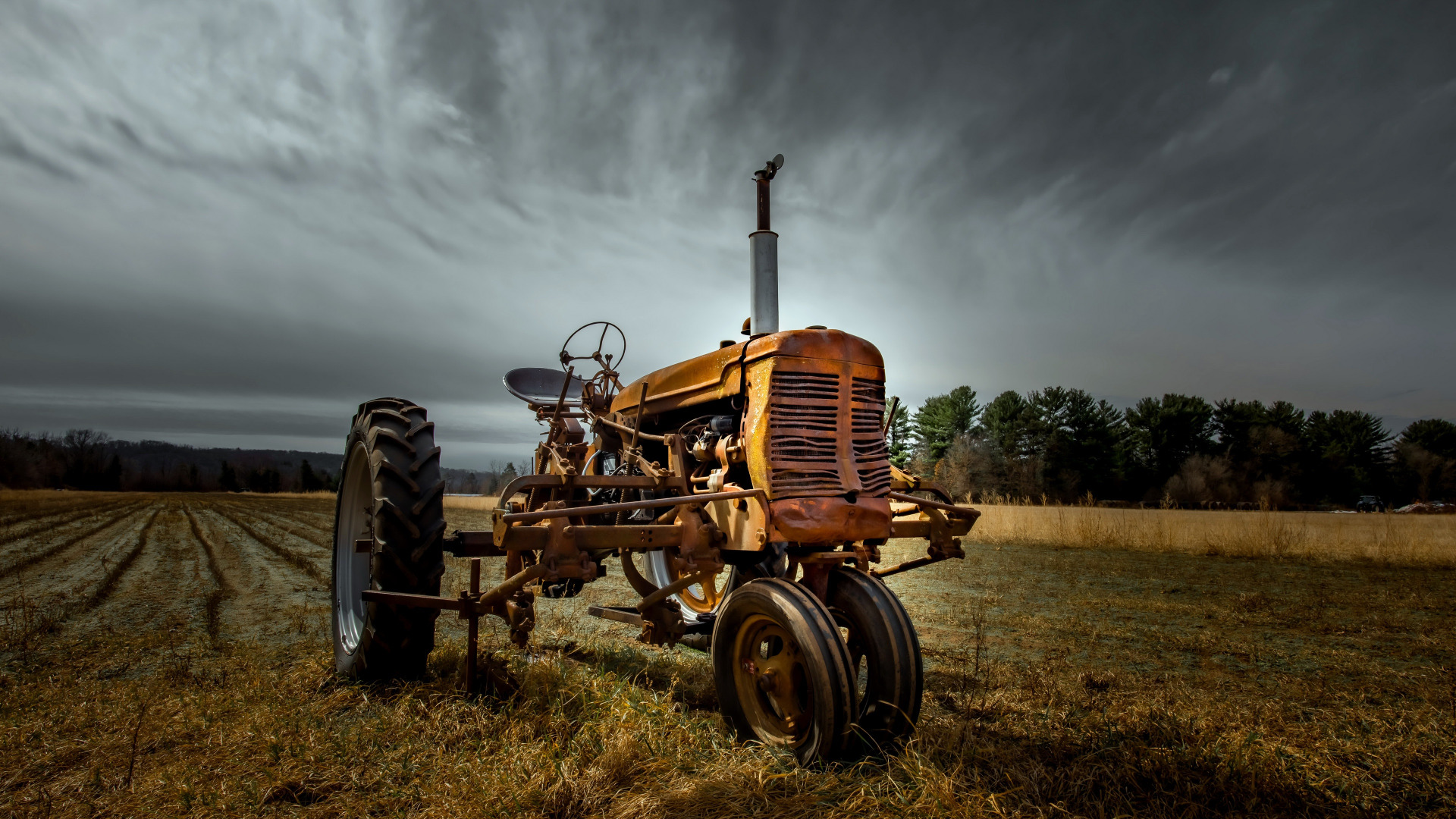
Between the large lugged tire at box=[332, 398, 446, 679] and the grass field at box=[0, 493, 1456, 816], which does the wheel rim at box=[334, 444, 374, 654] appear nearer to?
the large lugged tire at box=[332, 398, 446, 679]

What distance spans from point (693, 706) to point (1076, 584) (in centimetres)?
619

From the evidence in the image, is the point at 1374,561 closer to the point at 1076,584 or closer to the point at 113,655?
the point at 1076,584

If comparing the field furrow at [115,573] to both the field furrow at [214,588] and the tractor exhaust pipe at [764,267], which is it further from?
the tractor exhaust pipe at [764,267]

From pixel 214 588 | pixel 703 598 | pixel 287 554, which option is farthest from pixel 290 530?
pixel 703 598

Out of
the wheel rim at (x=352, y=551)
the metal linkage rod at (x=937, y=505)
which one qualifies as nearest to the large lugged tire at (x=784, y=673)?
the metal linkage rod at (x=937, y=505)

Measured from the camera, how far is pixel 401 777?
2.55 metres

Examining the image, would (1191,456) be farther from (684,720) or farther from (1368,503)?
(684,720)

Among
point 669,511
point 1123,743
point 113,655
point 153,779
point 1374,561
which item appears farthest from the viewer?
point 1374,561

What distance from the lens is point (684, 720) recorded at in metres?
3.09

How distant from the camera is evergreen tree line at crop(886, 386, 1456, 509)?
41.4 m

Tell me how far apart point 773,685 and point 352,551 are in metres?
3.19

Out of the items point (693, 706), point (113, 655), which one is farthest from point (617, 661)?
point (113, 655)

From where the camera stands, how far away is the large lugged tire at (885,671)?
2.67 m

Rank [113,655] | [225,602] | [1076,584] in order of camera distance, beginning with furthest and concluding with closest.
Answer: [1076,584], [225,602], [113,655]
